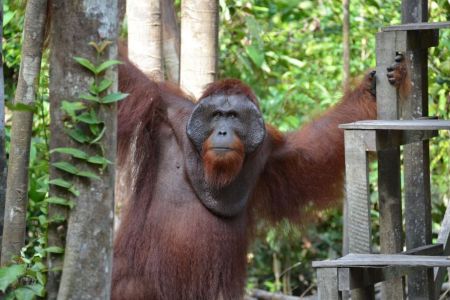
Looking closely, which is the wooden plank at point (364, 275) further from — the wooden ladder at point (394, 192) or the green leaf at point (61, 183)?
the green leaf at point (61, 183)

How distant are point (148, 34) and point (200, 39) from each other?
33 centimetres

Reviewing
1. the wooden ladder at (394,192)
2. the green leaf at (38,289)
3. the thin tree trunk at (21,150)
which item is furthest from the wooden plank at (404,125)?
the green leaf at (38,289)

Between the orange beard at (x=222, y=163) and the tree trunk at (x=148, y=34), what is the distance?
0.80m

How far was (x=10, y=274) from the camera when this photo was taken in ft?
9.27

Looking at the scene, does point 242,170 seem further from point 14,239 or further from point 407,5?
point 14,239

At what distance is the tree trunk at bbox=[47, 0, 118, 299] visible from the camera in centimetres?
279

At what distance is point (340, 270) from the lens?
3.71 metres

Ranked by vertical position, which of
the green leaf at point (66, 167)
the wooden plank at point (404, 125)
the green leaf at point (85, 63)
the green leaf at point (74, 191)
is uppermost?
the green leaf at point (85, 63)

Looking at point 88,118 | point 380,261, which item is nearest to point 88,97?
point 88,118

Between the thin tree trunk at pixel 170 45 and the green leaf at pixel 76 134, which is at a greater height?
the thin tree trunk at pixel 170 45

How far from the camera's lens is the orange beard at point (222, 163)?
4723 millimetres

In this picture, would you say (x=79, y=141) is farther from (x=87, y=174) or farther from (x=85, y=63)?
(x=85, y=63)

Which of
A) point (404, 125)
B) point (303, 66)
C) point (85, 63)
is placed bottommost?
point (404, 125)

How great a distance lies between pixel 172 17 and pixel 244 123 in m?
1.46
